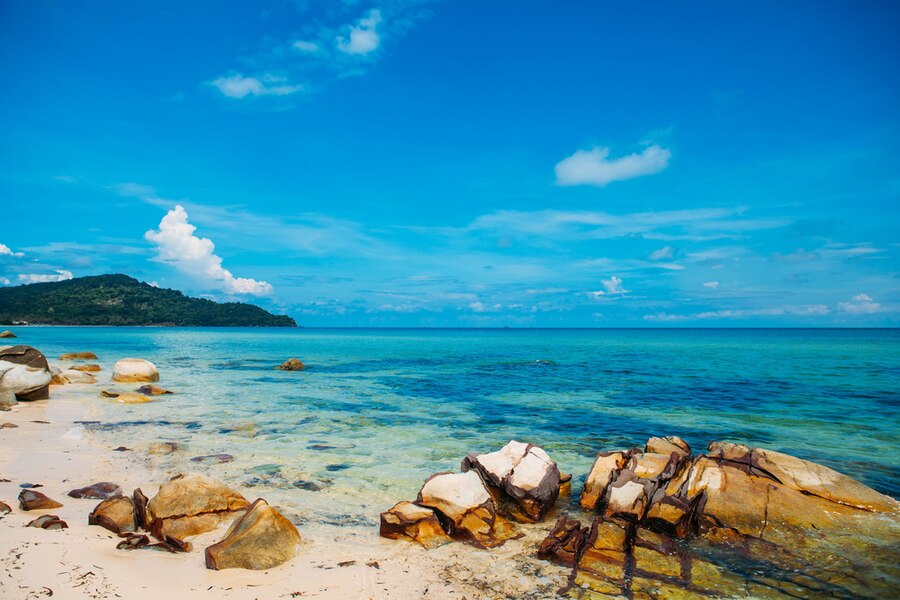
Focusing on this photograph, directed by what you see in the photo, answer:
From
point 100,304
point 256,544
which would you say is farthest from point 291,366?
point 100,304

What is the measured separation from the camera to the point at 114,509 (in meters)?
7.76

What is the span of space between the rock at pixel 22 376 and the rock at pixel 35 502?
1380 centimetres

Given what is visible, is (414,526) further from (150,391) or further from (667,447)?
(150,391)

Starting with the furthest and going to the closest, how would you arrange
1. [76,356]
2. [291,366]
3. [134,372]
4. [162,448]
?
[76,356], [291,366], [134,372], [162,448]

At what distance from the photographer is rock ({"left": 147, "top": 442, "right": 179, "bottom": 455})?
42.3ft

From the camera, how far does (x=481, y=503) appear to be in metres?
8.25

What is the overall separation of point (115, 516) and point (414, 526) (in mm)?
4688

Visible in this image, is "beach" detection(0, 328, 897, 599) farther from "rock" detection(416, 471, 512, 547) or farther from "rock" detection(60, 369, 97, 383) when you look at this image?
"rock" detection(60, 369, 97, 383)

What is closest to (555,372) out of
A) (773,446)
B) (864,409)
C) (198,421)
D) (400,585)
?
(864,409)

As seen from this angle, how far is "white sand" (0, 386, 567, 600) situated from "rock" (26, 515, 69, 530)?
0.35 feet

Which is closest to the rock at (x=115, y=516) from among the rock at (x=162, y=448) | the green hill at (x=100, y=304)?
the rock at (x=162, y=448)

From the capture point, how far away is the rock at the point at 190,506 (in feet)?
24.7

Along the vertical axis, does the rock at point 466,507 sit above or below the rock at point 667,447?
below

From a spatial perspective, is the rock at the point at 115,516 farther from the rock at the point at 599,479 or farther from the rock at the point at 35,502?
the rock at the point at 599,479
